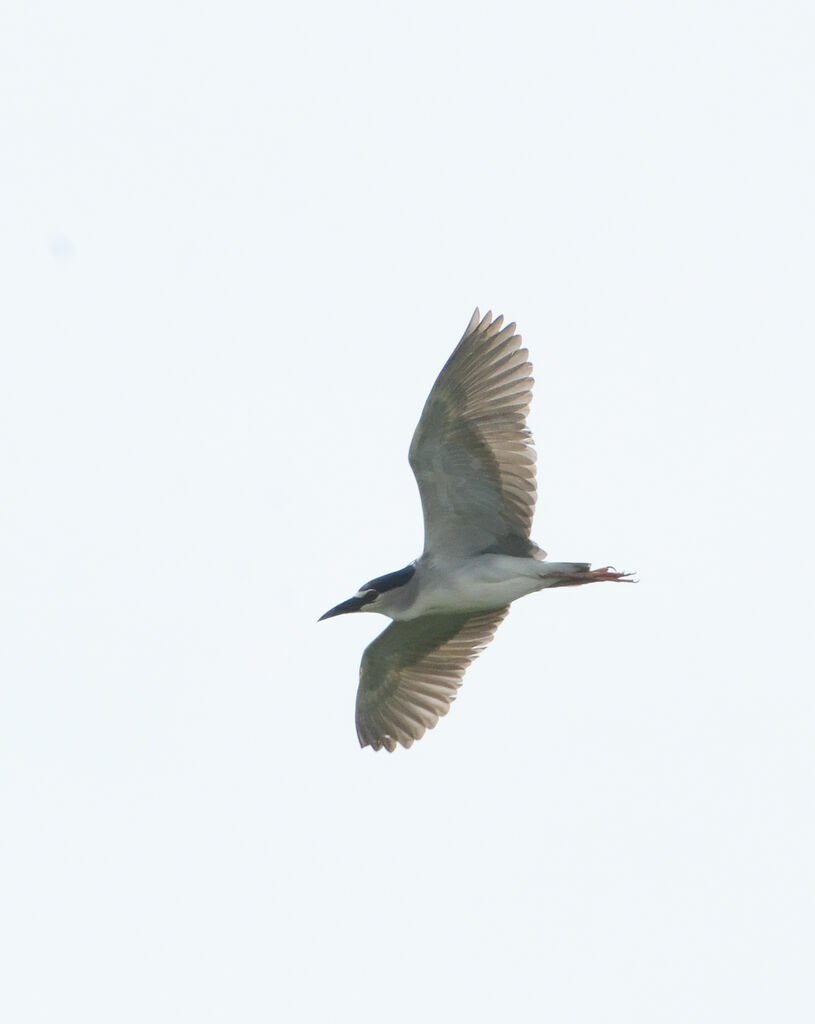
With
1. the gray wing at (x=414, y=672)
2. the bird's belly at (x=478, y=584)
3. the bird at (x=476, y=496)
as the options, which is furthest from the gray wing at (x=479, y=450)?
the gray wing at (x=414, y=672)

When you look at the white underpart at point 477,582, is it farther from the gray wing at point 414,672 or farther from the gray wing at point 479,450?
the gray wing at point 414,672

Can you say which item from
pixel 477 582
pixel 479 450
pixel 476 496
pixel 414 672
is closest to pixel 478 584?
pixel 477 582

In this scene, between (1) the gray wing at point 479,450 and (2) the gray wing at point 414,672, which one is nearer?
(1) the gray wing at point 479,450

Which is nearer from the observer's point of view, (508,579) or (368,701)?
(508,579)

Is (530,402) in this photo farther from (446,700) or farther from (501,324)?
(446,700)

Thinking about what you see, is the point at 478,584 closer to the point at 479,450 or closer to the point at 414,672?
the point at 479,450

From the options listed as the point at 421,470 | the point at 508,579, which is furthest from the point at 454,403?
the point at 508,579

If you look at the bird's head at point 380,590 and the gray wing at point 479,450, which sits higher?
the gray wing at point 479,450
